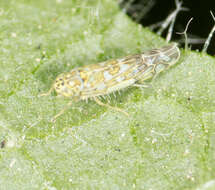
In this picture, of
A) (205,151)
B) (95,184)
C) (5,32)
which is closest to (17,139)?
(95,184)

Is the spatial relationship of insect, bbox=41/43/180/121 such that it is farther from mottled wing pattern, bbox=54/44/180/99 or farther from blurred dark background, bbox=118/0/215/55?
blurred dark background, bbox=118/0/215/55

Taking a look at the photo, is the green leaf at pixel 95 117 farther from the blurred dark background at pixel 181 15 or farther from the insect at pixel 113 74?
the blurred dark background at pixel 181 15

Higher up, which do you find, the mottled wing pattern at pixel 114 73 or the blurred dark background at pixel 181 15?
the blurred dark background at pixel 181 15

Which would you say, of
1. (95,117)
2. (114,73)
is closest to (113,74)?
(114,73)

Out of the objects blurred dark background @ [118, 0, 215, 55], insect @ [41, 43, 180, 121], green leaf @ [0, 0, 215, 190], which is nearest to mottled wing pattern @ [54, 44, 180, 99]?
insect @ [41, 43, 180, 121]

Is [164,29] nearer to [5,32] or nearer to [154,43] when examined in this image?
[154,43]

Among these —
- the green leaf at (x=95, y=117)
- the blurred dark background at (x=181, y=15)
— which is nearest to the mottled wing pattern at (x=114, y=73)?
the green leaf at (x=95, y=117)

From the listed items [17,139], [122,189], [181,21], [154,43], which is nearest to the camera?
[122,189]
